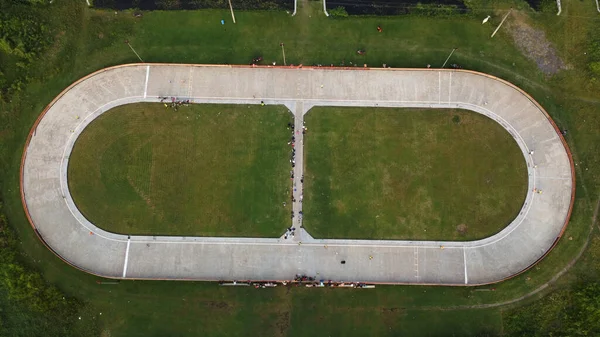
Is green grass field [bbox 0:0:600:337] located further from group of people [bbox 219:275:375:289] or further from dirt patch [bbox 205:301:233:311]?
group of people [bbox 219:275:375:289]

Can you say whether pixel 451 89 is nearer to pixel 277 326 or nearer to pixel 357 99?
pixel 357 99

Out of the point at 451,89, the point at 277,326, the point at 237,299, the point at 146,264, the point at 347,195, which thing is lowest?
the point at 277,326

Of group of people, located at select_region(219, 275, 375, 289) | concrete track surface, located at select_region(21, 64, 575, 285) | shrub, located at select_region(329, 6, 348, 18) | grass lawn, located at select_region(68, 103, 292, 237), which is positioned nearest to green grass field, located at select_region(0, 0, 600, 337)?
shrub, located at select_region(329, 6, 348, 18)

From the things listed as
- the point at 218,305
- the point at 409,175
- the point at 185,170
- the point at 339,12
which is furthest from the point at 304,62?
the point at 218,305

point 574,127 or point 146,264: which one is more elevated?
point 574,127

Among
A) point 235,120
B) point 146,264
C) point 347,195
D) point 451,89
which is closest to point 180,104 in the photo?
point 235,120

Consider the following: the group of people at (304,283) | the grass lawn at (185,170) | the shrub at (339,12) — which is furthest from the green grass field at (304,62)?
the grass lawn at (185,170)

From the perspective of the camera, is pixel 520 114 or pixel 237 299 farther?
pixel 520 114
